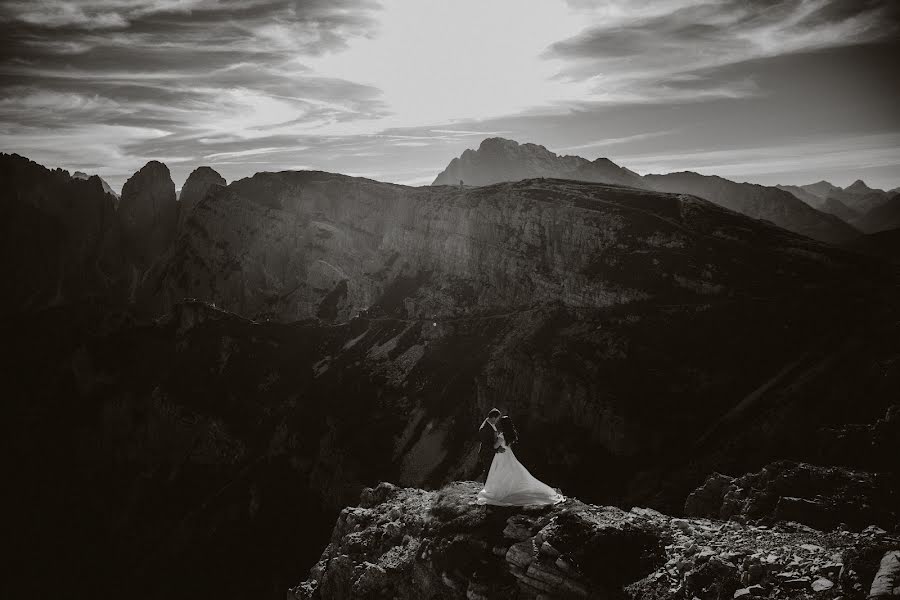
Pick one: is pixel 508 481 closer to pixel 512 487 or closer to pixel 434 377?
pixel 512 487

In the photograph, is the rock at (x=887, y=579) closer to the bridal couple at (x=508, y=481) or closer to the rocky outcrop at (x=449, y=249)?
the bridal couple at (x=508, y=481)

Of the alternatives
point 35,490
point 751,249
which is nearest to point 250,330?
point 35,490

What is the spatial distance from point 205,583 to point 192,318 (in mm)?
62138

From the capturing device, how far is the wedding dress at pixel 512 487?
960 inches

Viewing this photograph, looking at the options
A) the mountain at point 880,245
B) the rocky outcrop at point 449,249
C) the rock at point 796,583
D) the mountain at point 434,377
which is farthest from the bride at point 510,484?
the mountain at point 880,245

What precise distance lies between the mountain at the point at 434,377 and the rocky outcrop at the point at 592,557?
79.4 ft

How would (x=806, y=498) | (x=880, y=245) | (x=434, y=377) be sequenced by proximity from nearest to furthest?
(x=806, y=498) < (x=434, y=377) < (x=880, y=245)

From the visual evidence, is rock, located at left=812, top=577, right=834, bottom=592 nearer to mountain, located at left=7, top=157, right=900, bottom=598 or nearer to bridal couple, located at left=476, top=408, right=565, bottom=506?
bridal couple, located at left=476, top=408, right=565, bottom=506

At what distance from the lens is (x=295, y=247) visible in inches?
6029

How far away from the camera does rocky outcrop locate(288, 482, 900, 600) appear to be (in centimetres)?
1628

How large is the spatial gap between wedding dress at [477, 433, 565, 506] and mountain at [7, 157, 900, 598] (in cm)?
2624

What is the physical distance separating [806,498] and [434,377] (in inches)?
2773

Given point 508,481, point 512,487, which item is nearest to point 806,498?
point 512,487

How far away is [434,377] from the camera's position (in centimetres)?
9512
